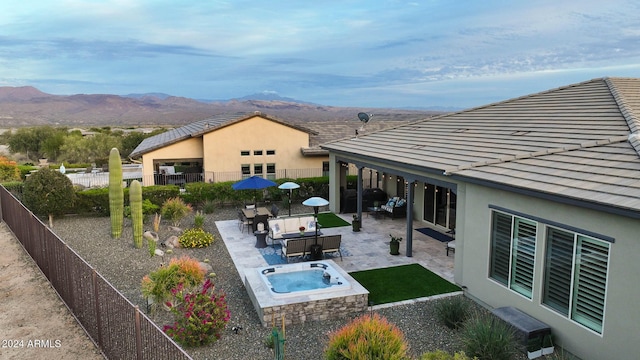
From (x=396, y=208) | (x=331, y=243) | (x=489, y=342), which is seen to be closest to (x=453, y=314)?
(x=489, y=342)

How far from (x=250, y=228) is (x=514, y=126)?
10680 mm

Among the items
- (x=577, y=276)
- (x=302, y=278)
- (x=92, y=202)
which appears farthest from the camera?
(x=92, y=202)

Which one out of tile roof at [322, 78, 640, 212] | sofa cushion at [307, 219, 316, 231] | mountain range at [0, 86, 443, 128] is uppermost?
mountain range at [0, 86, 443, 128]

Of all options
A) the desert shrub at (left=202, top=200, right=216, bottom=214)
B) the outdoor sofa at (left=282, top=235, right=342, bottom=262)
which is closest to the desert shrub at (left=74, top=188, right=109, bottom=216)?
the desert shrub at (left=202, top=200, right=216, bottom=214)

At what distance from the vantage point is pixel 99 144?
46.1 metres

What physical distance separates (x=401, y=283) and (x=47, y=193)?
15.4m

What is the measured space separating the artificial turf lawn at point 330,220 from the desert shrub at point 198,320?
10.0 metres

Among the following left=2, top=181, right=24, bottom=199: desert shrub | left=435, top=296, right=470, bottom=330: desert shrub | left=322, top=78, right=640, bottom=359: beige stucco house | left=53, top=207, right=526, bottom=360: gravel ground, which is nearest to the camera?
left=322, top=78, right=640, bottom=359: beige stucco house

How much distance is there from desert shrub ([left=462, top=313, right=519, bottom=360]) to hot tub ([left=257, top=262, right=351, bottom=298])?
10.7ft

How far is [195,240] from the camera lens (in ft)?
50.6

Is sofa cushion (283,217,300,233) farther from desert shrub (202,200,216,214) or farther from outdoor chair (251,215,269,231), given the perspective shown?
desert shrub (202,200,216,214)

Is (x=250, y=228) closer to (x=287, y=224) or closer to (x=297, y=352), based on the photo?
(x=287, y=224)

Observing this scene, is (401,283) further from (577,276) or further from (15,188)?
(15,188)

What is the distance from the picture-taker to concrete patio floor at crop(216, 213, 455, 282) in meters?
13.4
